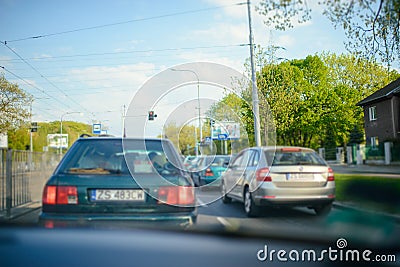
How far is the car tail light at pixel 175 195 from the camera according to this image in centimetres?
413

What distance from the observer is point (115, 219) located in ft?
13.2

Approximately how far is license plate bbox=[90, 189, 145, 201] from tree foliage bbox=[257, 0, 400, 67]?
374 cm

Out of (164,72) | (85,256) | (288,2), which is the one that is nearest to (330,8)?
(288,2)

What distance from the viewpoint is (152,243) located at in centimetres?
321

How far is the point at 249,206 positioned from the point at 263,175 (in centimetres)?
70

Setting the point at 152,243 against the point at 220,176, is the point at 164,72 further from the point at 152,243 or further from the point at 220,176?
the point at 152,243

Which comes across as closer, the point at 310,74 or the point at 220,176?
the point at 310,74

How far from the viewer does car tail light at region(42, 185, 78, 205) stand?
407cm

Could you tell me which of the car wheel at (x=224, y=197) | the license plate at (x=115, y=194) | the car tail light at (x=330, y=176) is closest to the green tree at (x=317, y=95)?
the car tail light at (x=330, y=176)

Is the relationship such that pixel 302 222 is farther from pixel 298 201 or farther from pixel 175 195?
pixel 175 195

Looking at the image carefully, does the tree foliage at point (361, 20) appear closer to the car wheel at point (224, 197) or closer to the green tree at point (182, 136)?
the green tree at point (182, 136)

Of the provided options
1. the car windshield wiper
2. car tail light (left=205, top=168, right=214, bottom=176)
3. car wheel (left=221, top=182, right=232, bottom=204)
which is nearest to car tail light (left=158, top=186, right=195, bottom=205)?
the car windshield wiper

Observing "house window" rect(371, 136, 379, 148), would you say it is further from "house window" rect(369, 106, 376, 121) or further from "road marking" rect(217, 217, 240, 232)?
"road marking" rect(217, 217, 240, 232)

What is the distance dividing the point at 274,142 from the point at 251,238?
318 centimetres
